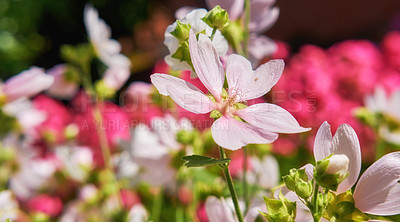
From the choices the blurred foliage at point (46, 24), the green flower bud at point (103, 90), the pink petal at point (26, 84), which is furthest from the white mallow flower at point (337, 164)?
the blurred foliage at point (46, 24)

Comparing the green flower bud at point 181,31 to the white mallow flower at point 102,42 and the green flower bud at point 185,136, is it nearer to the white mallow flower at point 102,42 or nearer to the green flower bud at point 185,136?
the green flower bud at point 185,136

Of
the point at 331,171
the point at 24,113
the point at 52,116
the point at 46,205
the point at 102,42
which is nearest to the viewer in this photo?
the point at 331,171

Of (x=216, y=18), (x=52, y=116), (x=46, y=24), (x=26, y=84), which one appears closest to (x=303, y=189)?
(x=216, y=18)

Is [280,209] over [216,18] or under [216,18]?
under

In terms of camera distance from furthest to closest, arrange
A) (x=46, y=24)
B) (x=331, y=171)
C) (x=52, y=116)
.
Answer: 1. (x=46, y=24)
2. (x=52, y=116)
3. (x=331, y=171)

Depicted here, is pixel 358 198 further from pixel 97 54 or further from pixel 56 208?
pixel 56 208

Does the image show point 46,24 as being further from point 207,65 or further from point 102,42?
point 207,65
